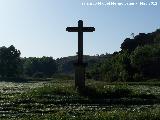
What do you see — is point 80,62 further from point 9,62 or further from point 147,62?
point 9,62

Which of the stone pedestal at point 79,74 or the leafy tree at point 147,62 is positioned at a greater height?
the leafy tree at point 147,62

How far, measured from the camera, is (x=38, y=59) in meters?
183

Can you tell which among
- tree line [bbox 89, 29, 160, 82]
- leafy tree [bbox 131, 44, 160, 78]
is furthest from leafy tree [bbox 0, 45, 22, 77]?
leafy tree [bbox 131, 44, 160, 78]

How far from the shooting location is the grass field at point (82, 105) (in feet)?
64.4

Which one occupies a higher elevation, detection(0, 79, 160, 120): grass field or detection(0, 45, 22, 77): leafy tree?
detection(0, 45, 22, 77): leafy tree

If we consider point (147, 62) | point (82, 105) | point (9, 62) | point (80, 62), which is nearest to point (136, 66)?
point (147, 62)

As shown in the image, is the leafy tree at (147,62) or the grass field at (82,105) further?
the leafy tree at (147,62)

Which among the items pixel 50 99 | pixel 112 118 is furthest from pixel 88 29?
pixel 112 118

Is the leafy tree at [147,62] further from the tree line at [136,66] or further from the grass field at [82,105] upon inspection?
the grass field at [82,105]

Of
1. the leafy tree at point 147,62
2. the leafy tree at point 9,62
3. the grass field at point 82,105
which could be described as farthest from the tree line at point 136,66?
the grass field at point 82,105

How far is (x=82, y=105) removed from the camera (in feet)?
91.7

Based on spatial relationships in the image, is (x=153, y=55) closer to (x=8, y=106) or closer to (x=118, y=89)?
(x=118, y=89)

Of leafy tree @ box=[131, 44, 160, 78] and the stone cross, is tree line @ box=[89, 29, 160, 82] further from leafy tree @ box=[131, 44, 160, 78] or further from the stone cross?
the stone cross

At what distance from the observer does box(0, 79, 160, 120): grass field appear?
19625 millimetres
